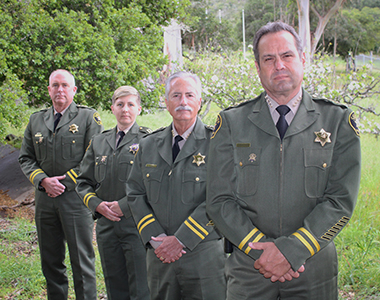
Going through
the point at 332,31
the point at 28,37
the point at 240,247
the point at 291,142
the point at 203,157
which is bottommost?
the point at 240,247

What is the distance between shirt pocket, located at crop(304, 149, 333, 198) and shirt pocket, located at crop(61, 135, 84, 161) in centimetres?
280

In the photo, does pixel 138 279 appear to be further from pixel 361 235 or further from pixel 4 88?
pixel 4 88

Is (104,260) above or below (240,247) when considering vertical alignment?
below

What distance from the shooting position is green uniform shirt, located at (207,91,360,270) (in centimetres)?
192

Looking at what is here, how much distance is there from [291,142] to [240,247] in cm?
62

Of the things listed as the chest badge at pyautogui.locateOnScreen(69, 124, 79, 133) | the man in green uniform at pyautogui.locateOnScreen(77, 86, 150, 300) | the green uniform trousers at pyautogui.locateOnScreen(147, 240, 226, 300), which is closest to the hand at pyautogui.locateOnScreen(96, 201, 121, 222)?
the man in green uniform at pyautogui.locateOnScreen(77, 86, 150, 300)

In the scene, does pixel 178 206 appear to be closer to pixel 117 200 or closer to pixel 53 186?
pixel 117 200

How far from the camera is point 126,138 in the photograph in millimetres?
3605

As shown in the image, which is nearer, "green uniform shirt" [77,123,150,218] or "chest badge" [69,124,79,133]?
"green uniform shirt" [77,123,150,218]

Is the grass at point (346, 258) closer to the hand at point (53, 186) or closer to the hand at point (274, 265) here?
the hand at point (53, 186)

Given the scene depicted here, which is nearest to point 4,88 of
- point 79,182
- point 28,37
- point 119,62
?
point 28,37

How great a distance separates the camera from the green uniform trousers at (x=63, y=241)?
12.8 feet

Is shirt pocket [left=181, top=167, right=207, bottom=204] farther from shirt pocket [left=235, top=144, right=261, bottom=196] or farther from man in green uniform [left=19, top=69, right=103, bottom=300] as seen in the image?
man in green uniform [left=19, top=69, right=103, bottom=300]

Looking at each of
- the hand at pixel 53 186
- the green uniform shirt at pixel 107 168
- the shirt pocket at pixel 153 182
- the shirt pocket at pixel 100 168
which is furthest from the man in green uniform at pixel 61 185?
the shirt pocket at pixel 153 182
